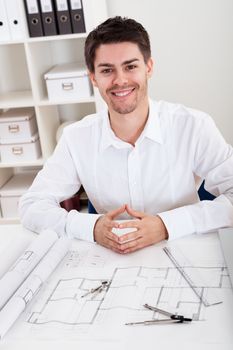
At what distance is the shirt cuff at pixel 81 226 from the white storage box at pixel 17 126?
5.00ft

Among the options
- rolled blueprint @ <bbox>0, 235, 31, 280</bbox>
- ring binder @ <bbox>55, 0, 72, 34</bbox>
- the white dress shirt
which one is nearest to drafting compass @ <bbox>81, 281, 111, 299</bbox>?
rolled blueprint @ <bbox>0, 235, 31, 280</bbox>

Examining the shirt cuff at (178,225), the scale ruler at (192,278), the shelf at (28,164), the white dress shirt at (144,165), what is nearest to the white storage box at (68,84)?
the shelf at (28,164)

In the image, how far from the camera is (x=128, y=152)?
1711 millimetres

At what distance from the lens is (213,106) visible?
3.08 meters

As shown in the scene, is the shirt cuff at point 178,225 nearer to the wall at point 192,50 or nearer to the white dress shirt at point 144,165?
the white dress shirt at point 144,165

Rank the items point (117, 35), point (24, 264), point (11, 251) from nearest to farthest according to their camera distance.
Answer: point (24, 264), point (11, 251), point (117, 35)

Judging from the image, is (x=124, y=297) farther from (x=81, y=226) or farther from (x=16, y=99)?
(x=16, y=99)

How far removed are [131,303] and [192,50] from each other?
2178mm

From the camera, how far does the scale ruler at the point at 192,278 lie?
108 centimetres

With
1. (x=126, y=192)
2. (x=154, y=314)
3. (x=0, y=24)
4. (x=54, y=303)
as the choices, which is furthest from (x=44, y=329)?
(x=0, y=24)

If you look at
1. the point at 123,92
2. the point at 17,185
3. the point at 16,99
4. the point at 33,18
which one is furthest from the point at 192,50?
the point at 123,92

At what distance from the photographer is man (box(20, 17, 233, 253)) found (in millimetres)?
1626

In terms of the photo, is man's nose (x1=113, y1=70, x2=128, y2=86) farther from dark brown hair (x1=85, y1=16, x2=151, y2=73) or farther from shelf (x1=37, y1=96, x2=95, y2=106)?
shelf (x1=37, y1=96, x2=95, y2=106)

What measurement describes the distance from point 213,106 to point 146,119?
1457 millimetres
